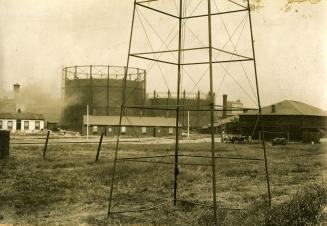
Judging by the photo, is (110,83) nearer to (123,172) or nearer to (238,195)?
(123,172)

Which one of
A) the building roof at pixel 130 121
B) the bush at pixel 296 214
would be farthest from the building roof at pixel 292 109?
the bush at pixel 296 214

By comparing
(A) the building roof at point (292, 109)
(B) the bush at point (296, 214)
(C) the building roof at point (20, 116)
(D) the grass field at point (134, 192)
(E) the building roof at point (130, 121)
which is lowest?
(D) the grass field at point (134, 192)

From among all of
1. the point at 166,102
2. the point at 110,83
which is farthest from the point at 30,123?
the point at 166,102

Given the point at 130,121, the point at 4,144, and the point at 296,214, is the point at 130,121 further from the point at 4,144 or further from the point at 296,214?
the point at 296,214

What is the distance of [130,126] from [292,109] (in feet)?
75.3

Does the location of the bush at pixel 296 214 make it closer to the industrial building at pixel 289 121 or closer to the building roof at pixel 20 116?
the industrial building at pixel 289 121

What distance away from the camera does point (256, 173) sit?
16.6m

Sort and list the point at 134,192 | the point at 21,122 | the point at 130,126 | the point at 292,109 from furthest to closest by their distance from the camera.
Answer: the point at 21,122, the point at 130,126, the point at 292,109, the point at 134,192

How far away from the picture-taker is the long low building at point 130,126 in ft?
194

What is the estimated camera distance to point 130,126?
62500 millimetres

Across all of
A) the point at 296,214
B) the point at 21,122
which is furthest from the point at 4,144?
the point at 21,122

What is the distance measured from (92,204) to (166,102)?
66.0 metres

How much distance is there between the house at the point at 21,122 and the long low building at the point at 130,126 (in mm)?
10992

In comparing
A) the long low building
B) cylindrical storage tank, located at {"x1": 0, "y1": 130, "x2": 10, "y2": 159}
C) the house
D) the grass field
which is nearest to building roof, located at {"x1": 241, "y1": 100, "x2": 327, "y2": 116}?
the long low building
